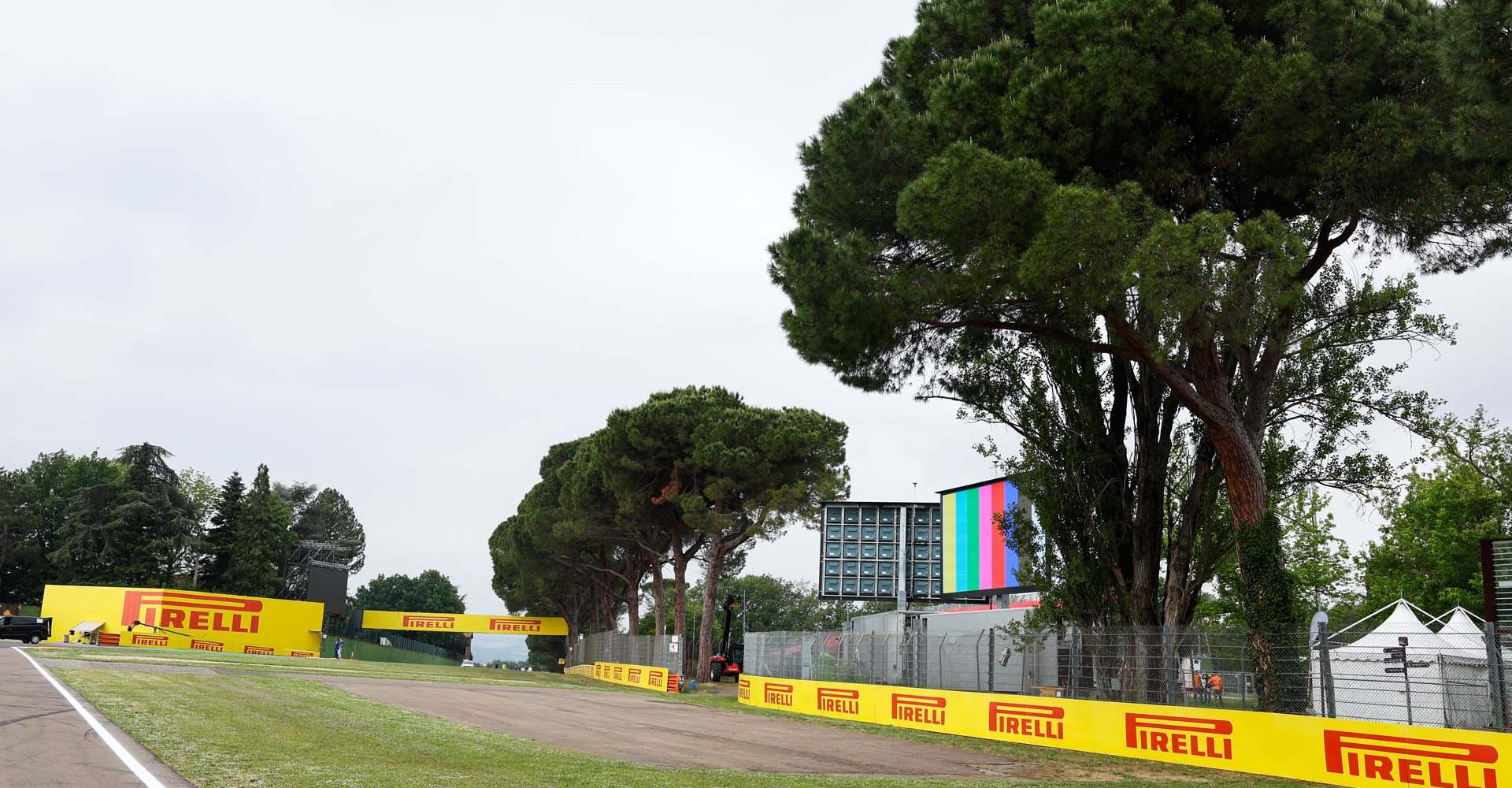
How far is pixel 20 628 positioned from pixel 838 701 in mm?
38193

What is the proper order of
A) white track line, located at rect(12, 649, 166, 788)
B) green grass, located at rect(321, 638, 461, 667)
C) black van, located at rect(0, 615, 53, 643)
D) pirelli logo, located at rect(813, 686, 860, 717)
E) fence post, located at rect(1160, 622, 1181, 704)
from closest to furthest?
white track line, located at rect(12, 649, 166, 788)
fence post, located at rect(1160, 622, 1181, 704)
pirelli logo, located at rect(813, 686, 860, 717)
black van, located at rect(0, 615, 53, 643)
green grass, located at rect(321, 638, 461, 667)

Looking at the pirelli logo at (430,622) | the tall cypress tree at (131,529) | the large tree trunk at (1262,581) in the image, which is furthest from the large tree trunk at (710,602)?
the tall cypress tree at (131,529)

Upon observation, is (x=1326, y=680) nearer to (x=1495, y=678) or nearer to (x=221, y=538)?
(x=1495, y=678)

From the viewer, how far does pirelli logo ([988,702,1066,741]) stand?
16.6m

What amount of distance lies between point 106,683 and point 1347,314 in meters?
21.4

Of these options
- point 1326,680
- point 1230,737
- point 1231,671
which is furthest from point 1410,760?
point 1231,671

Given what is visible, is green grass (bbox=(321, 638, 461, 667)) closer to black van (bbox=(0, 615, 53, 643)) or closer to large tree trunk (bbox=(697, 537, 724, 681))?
black van (bbox=(0, 615, 53, 643))

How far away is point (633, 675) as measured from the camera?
141ft

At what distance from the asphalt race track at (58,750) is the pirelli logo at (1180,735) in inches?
479

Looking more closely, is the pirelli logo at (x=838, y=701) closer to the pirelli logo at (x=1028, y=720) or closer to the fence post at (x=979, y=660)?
the fence post at (x=979, y=660)

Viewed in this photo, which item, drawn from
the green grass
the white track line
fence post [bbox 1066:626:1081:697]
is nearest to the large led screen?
fence post [bbox 1066:626:1081:697]

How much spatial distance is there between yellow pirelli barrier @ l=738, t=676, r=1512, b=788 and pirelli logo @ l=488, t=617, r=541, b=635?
6416 centimetres

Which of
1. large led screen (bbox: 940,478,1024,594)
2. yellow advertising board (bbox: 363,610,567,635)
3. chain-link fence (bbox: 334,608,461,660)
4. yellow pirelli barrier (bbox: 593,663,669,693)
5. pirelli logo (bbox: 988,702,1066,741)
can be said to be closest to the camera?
pirelli logo (bbox: 988,702,1066,741)

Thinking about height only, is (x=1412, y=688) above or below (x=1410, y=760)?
above
